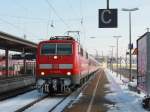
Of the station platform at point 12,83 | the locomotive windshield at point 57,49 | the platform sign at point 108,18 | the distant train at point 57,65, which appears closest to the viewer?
the platform sign at point 108,18

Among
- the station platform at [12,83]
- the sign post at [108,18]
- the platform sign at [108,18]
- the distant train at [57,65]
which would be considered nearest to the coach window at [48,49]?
the distant train at [57,65]

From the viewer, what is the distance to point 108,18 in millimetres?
23000

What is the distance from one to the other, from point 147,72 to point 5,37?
16.3 m

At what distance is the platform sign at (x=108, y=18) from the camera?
22.7 m

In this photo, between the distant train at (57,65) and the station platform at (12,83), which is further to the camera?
the station platform at (12,83)

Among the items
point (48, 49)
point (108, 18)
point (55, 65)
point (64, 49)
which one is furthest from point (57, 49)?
point (108, 18)

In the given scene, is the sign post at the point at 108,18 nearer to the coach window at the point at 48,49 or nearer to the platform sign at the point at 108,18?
the platform sign at the point at 108,18

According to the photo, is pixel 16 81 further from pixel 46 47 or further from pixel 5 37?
pixel 46 47

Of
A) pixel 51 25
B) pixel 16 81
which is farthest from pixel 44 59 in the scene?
pixel 51 25

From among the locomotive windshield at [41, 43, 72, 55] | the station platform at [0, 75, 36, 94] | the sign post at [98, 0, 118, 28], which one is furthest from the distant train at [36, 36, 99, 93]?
the station platform at [0, 75, 36, 94]

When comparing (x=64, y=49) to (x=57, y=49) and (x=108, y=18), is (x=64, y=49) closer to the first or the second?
(x=57, y=49)

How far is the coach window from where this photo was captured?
81.5 ft

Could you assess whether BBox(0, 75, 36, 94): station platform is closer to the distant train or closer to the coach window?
the distant train

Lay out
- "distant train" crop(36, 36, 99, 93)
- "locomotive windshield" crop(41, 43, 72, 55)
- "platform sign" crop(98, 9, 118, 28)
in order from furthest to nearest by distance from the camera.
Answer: "locomotive windshield" crop(41, 43, 72, 55), "distant train" crop(36, 36, 99, 93), "platform sign" crop(98, 9, 118, 28)
